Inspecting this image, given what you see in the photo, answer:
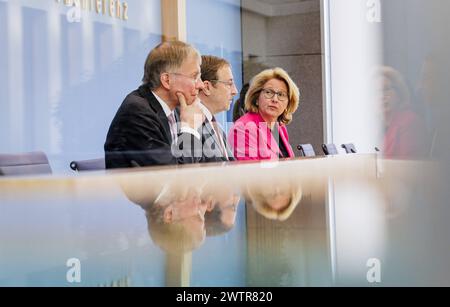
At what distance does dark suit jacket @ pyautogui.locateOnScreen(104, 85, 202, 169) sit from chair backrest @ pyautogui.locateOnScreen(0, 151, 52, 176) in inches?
8.0

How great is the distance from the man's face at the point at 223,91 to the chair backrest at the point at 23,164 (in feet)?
2.19

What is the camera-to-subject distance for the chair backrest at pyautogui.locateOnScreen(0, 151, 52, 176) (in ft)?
5.10

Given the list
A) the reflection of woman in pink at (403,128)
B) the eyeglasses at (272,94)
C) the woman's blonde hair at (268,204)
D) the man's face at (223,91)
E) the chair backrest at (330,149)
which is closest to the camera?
the woman's blonde hair at (268,204)

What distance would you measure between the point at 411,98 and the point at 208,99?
1055mm

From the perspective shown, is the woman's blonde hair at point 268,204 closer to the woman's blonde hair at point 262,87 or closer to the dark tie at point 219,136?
the dark tie at point 219,136

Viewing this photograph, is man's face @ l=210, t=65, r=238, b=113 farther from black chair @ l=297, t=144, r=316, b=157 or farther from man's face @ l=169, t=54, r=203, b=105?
black chair @ l=297, t=144, r=316, b=157

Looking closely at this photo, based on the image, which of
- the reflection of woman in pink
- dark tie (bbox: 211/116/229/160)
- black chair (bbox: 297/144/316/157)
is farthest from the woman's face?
black chair (bbox: 297/144/316/157)

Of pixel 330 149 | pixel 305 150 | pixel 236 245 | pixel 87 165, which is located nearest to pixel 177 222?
pixel 236 245

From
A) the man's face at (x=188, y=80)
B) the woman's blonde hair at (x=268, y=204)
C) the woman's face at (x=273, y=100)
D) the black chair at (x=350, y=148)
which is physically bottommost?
the woman's blonde hair at (x=268, y=204)

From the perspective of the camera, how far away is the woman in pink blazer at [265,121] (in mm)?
1868

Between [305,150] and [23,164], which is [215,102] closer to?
[23,164]

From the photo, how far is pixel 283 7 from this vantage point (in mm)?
3816

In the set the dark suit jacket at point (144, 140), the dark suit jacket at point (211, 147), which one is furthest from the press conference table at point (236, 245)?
the dark suit jacket at point (211, 147)

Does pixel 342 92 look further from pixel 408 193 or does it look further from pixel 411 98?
pixel 408 193
